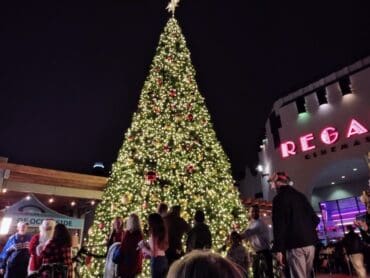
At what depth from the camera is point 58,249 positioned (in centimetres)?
390

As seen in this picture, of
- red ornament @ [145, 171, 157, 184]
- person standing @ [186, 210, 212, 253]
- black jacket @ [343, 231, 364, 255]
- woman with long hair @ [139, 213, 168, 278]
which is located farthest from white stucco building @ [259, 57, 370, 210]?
woman with long hair @ [139, 213, 168, 278]

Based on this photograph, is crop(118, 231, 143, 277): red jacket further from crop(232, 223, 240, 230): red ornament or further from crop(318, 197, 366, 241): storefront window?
crop(318, 197, 366, 241): storefront window

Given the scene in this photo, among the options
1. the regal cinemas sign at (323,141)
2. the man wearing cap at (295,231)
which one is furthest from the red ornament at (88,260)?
the regal cinemas sign at (323,141)

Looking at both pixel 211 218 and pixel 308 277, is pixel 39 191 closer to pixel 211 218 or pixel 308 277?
pixel 211 218

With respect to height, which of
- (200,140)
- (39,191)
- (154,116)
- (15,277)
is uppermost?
(154,116)

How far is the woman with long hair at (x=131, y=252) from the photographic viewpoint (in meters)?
4.23

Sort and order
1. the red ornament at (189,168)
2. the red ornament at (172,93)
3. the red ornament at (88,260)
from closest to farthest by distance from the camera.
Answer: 1. the red ornament at (88,260)
2. the red ornament at (189,168)
3. the red ornament at (172,93)

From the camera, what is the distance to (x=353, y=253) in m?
7.59

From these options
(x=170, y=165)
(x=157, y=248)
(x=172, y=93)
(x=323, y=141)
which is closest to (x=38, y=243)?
(x=157, y=248)

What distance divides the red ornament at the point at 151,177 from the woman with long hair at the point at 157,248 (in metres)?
3.92

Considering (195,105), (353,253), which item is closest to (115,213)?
(195,105)

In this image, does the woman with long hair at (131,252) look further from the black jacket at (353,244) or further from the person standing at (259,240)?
the black jacket at (353,244)

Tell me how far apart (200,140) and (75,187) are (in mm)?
5167

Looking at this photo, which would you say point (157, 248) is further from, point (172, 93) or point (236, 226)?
point (172, 93)
